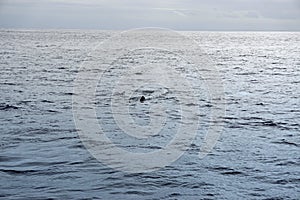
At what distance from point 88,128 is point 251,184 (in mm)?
7349

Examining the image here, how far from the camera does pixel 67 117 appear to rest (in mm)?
17609

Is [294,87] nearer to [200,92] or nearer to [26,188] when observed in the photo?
[200,92]

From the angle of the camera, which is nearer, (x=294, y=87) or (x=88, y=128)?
(x=88, y=128)

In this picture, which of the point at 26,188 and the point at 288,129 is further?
the point at 288,129

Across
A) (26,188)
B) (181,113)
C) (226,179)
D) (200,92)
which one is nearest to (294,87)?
(200,92)

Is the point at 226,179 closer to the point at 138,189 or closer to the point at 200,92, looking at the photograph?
the point at 138,189

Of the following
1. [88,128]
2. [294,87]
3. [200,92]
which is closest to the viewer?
[88,128]

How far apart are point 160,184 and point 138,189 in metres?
0.60

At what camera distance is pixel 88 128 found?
15680 millimetres

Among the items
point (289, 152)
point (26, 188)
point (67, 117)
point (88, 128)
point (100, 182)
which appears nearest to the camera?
point (26, 188)

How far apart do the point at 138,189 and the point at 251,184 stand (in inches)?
102

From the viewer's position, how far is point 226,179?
34.0 ft

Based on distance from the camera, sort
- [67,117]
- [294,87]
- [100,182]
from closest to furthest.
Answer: [100,182] → [67,117] → [294,87]

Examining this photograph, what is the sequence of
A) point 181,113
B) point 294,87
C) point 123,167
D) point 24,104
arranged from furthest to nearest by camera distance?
point 294,87, point 24,104, point 181,113, point 123,167
